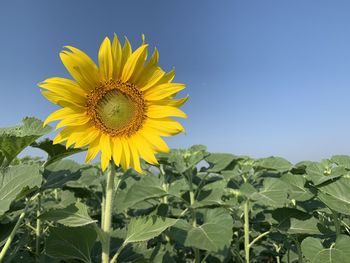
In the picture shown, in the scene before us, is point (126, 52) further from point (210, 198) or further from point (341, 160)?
point (341, 160)

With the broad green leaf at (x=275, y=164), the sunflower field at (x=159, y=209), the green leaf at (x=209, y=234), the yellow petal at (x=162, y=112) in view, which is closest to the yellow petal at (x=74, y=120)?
the sunflower field at (x=159, y=209)

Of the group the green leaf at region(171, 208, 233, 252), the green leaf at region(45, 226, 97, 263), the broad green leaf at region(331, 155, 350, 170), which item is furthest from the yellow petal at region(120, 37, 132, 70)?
the broad green leaf at region(331, 155, 350, 170)

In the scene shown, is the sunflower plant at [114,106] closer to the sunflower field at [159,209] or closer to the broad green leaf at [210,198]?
the sunflower field at [159,209]

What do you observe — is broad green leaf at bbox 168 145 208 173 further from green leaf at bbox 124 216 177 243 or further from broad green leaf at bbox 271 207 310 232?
green leaf at bbox 124 216 177 243

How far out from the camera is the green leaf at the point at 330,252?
260cm

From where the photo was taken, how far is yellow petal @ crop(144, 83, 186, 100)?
2.11 meters

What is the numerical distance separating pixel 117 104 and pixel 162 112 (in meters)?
0.24

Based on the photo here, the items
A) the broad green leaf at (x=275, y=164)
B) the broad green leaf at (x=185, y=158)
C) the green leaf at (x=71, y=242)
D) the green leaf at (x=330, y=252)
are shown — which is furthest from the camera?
the broad green leaf at (x=275, y=164)

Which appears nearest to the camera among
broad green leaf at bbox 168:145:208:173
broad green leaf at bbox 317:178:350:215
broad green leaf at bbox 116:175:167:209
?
broad green leaf at bbox 317:178:350:215

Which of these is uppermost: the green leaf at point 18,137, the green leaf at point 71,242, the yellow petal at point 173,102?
the yellow petal at point 173,102

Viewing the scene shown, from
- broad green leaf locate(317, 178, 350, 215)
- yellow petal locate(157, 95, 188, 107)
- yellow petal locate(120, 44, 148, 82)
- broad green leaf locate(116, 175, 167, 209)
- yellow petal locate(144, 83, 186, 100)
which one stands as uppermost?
yellow petal locate(120, 44, 148, 82)

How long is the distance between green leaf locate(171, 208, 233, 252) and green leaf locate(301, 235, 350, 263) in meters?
0.53

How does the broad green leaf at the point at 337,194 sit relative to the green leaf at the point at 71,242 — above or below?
above

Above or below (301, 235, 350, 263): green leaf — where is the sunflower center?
above
